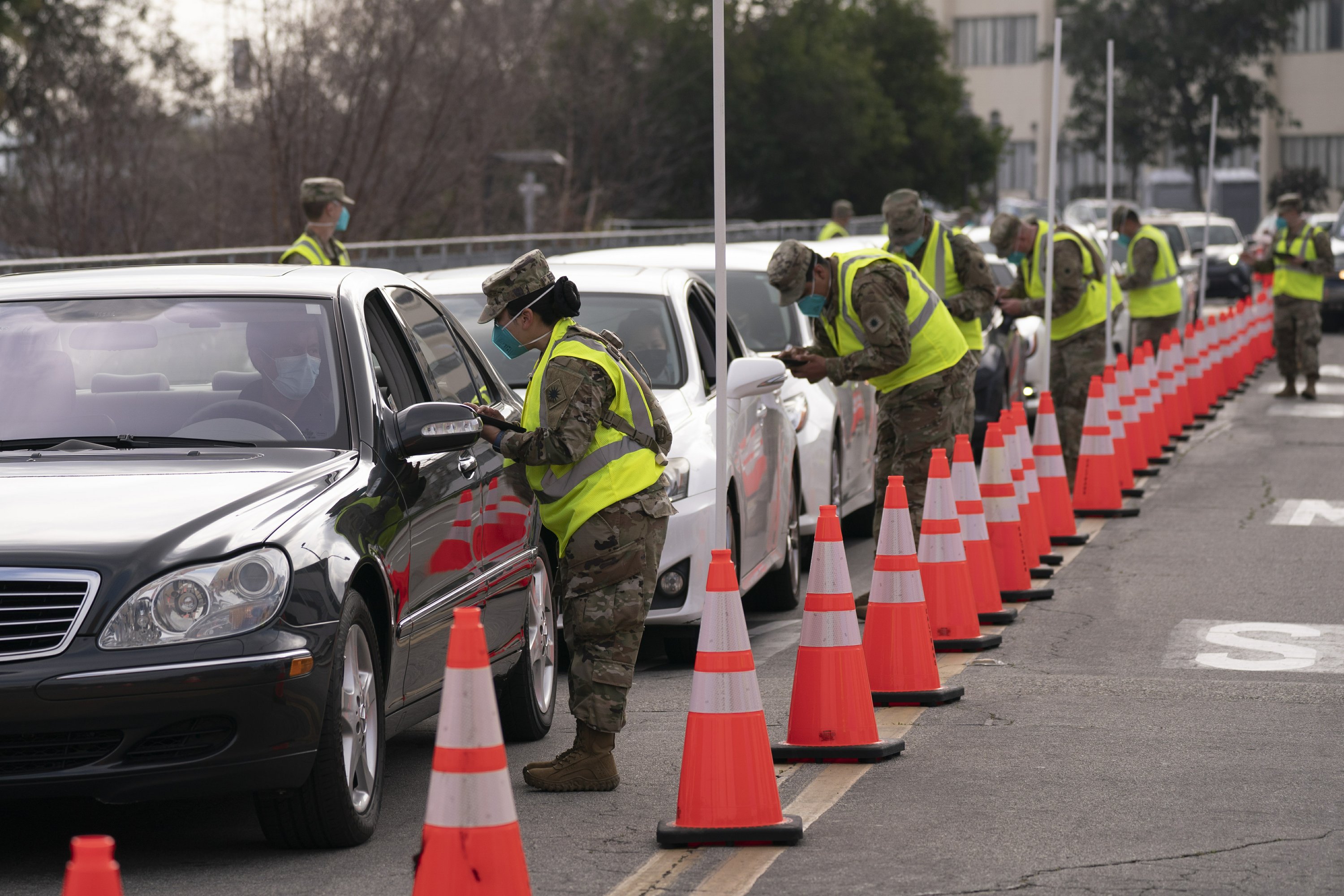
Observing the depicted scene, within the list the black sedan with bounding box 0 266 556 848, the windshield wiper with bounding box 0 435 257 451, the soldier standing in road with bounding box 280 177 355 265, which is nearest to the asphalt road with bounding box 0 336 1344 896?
the black sedan with bounding box 0 266 556 848

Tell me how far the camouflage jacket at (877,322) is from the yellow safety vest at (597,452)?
135 inches

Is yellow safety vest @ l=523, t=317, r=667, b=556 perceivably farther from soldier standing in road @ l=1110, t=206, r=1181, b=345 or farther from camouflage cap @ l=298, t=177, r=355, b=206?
soldier standing in road @ l=1110, t=206, r=1181, b=345

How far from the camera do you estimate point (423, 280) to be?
1012cm

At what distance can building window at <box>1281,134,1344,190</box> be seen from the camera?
84.6 m

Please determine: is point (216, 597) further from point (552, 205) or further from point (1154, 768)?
point (552, 205)

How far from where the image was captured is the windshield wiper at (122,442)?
19.1 feet

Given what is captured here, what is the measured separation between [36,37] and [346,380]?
28372 mm

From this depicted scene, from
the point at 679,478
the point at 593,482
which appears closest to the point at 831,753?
the point at 593,482

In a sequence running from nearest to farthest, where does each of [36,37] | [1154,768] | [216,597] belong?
1. [216,597]
2. [1154,768]
3. [36,37]

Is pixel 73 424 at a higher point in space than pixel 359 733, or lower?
higher

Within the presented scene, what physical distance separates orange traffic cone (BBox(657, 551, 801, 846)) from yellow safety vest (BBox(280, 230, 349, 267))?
18.6ft

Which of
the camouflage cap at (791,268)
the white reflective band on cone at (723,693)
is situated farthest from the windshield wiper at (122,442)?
the camouflage cap at (791,268)

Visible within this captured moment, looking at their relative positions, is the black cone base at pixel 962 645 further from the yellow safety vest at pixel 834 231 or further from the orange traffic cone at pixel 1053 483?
the yellow safety vest at pixel 834 231

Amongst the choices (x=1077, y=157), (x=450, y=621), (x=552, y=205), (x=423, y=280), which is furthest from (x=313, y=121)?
(x=1077, y=157)
